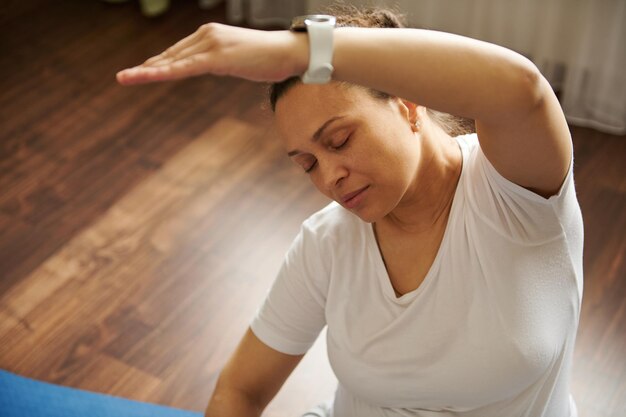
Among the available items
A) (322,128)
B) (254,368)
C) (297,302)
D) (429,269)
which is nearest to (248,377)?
(254,368)

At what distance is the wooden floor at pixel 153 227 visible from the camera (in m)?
2.12

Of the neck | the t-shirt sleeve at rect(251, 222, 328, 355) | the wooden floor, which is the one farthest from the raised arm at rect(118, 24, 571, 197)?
the wooden floor

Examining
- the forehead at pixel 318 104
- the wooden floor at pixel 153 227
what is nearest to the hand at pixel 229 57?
the forehead at pixel 318 104

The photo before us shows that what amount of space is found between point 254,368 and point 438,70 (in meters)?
0.73

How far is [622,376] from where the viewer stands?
6.56 ft

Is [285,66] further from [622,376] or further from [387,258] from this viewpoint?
[622,376]

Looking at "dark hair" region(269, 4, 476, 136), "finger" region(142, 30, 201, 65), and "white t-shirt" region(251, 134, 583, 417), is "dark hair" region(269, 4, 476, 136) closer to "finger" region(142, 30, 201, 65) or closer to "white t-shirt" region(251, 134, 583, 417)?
"white t-shirt" region(251, 134, 583, 417)

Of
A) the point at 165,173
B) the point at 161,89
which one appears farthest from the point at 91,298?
the point at 161,89

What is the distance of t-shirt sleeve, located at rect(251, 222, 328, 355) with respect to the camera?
131 centimetres

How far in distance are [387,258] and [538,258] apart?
240mm

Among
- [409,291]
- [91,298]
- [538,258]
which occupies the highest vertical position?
[538,258]

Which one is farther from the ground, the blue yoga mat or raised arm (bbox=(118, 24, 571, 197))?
raised arm (bbox=(118, 24, 571, 197))

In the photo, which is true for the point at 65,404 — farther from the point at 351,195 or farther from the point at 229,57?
the point at 229,57

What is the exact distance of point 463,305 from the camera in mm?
1181
